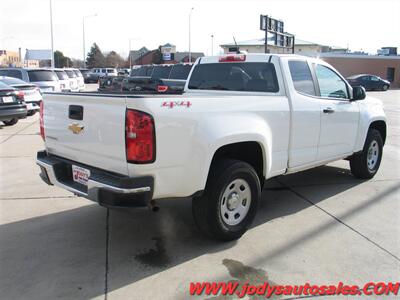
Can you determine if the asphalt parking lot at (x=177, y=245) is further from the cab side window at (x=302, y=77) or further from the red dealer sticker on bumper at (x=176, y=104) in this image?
the cab side window at (x=302, y=77)

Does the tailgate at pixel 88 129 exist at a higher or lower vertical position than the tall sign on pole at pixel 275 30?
lower

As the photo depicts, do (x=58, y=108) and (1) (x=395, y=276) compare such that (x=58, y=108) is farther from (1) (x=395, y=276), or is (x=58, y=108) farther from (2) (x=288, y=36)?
(2) (x=288, y=36)

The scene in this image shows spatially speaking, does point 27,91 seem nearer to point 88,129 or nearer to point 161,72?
point 161,72

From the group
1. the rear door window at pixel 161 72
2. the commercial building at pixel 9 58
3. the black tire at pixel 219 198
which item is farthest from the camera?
the commercial building at pixel 9 58

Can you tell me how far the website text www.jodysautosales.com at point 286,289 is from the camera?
3.44m

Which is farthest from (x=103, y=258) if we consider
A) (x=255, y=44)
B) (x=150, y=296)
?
(x=255, y=44)

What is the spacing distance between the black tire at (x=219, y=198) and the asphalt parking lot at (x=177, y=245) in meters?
0.16

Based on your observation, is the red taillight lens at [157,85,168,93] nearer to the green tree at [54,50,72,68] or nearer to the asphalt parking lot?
the asphalt parking lot

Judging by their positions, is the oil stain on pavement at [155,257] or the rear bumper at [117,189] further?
the oil stain on pavement at [155,257]

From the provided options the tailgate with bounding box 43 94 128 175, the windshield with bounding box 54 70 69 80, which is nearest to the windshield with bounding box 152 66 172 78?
the windshield with bounding box 54 70 69 80

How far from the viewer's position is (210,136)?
3850 millimetres

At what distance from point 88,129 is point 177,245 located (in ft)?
4.81

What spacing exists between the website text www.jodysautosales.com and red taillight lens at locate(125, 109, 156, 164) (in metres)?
1.16

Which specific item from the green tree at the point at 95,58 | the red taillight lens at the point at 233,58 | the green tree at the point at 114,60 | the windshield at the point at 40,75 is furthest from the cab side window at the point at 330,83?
the green tree at the point at 95,58
